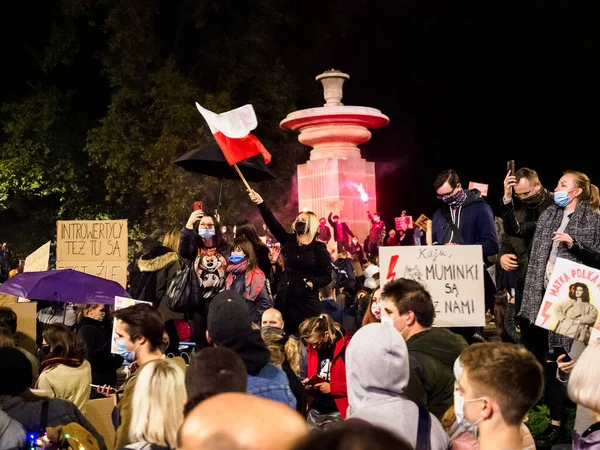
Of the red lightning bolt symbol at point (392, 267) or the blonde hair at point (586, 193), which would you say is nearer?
the red lightning bolt symbol at point (392, 267)

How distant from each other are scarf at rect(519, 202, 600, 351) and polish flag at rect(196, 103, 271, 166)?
3274 millimetres

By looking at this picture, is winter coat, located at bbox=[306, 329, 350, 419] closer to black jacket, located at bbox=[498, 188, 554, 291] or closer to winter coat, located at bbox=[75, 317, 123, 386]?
winter coat, located at bbox=[75, 317, 123, 386]

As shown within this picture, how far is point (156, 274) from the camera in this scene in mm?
9547

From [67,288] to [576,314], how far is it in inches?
213

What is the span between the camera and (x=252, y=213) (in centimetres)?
2662

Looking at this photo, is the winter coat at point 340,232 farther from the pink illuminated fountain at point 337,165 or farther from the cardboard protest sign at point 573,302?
the cardboard protest sign at point 573,302

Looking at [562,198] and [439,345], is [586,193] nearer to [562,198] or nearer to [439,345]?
[562,198]

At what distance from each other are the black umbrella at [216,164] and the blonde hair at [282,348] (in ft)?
9.74

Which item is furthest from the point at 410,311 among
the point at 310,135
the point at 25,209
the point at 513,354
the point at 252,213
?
the point at 25,209

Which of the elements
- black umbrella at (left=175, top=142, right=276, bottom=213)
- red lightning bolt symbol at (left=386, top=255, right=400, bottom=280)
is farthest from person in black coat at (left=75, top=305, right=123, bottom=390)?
red lightning bolt symbol at (left=386, top=255, right=400, bottom=280)

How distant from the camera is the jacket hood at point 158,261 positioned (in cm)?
949

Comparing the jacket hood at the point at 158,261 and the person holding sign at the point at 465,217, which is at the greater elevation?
the person holding sign at the point at 465,217

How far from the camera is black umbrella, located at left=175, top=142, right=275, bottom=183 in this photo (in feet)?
32.1

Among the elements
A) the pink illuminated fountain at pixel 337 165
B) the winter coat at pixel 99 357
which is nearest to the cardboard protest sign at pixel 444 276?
the winter coat at pixel 99 357
